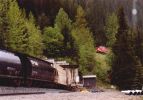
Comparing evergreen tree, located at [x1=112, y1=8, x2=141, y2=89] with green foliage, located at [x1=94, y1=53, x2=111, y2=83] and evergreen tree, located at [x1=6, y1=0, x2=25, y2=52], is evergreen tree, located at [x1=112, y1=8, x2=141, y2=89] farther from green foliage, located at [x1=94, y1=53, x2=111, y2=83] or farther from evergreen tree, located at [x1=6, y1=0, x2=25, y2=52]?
evergreen tree, located at [x1=6, y1=0, x2=25, y2=52]

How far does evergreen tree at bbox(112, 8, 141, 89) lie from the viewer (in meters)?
71.9

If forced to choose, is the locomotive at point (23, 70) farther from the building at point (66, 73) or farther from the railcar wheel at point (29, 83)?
the building at point (66, 73)

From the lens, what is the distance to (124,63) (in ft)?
247

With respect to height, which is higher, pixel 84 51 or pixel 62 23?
pixel 62 23

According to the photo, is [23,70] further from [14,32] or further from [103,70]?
[103,70]

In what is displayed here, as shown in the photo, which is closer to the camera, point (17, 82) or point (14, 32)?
point (17, 82)

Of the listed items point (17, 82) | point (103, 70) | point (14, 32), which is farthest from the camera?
point (103, 70)

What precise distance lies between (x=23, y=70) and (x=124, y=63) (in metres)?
40.0

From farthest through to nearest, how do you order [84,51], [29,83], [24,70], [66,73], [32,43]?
[84,51] < [32,43] < [66,73] < [29,83] < [24,70]

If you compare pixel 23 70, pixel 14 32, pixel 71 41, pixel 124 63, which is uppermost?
pixel 71 41

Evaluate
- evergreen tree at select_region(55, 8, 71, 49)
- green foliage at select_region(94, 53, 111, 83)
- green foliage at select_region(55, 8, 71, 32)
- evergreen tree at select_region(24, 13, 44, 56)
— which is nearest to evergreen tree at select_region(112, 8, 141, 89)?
green foliage at select_region(94, 53, 111, 83)

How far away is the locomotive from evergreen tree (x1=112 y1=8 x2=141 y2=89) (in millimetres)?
26956

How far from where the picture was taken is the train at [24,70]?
3306cm

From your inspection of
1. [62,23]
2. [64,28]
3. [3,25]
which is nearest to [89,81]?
[3,25]
